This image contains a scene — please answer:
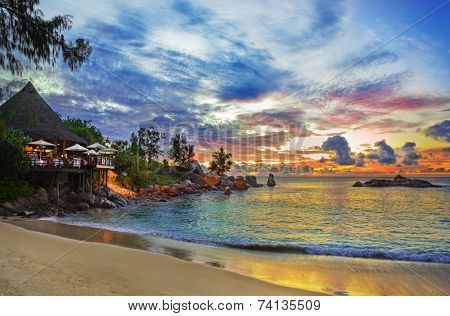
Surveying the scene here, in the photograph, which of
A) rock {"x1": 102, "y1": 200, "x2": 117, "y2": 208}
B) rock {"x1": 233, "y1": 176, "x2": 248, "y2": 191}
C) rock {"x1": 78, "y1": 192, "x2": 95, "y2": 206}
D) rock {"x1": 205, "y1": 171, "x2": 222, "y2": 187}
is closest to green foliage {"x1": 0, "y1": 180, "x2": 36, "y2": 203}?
rock {"x1": 78, "y1": 192, "x2": 95, "y2": 206}

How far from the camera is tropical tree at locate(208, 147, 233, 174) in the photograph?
116 metres

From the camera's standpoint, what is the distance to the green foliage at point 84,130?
162 ft

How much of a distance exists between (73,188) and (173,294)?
31.8m

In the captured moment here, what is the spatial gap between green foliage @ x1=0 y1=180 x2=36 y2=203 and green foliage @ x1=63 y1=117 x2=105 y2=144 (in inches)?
714

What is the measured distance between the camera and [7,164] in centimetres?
2786

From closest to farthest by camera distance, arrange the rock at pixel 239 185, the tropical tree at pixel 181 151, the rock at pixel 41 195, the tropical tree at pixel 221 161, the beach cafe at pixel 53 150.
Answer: the rock at pixel 41 195 < the beach cafe at pixel 53 150 < the rock at pixel 239 185 < the tropical tree at pixel 181 151 < the tropical tree at pixel 221 161

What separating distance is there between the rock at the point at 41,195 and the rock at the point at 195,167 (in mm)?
58728

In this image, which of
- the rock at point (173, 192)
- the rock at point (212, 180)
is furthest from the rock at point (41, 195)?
the rock at point (212, 180)

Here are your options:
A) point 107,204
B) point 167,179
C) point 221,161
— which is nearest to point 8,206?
point 107,204

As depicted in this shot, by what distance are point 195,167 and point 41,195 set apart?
6196cm

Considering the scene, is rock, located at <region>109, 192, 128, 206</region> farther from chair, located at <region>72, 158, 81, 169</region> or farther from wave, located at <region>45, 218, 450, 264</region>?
wave, located at <region>45, 218, 450, 264</region>

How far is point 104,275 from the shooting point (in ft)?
25.6

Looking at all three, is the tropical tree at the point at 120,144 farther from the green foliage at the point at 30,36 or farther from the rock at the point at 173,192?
the green foliage at the point at 30,36

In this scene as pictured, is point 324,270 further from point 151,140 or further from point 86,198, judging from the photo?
point 151,140
